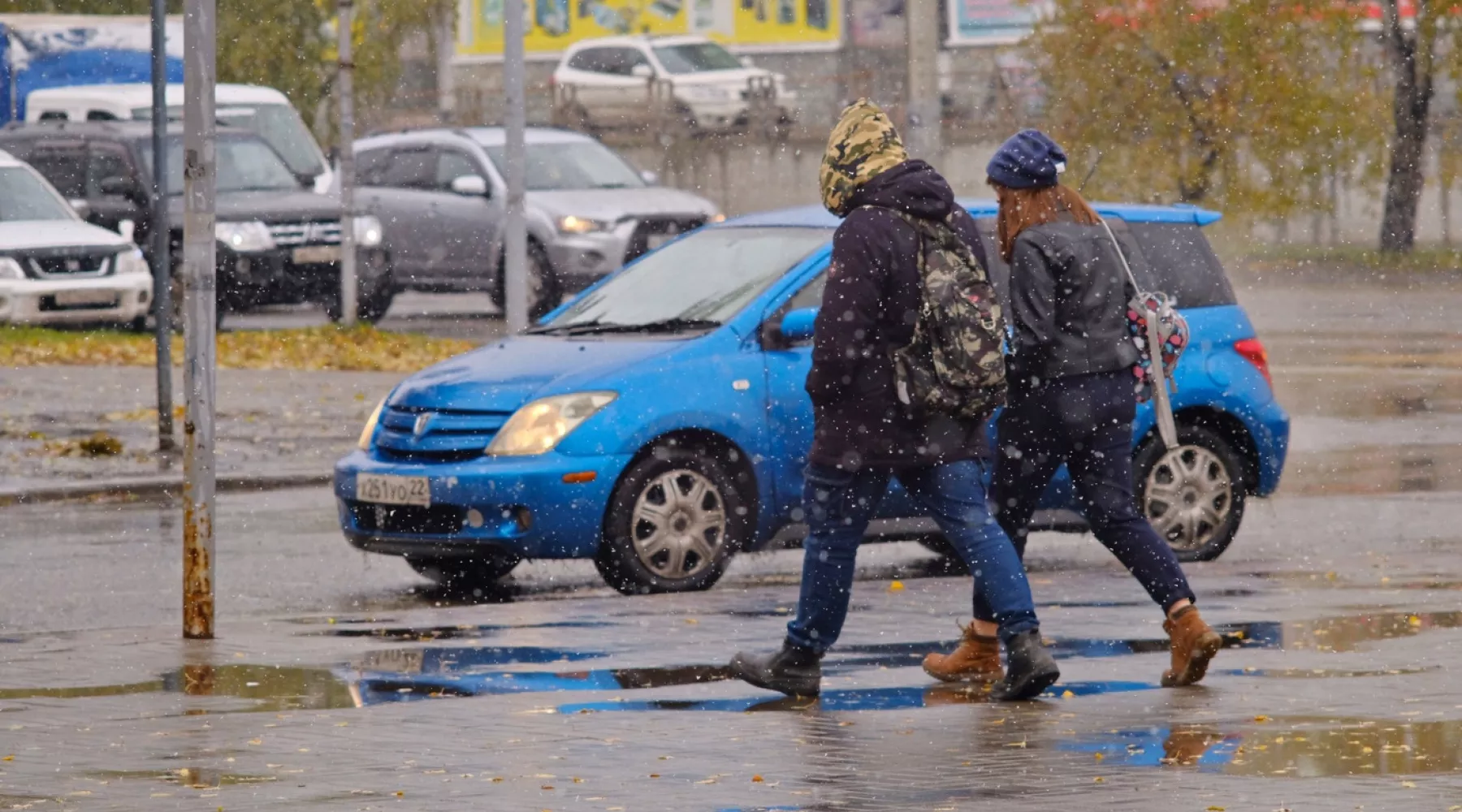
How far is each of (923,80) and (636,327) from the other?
12222 mm

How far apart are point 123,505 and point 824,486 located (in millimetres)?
7278

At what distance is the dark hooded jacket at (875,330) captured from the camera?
832 cm

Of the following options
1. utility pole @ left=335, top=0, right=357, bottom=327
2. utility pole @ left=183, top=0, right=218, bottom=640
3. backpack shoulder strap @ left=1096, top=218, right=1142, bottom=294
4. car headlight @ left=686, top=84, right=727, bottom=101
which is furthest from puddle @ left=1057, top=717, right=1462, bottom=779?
car headlight @ left=686, top=84, right=727, bottom=101

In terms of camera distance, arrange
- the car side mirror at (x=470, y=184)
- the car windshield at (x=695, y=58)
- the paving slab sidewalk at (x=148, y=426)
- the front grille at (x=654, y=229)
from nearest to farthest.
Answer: the paving slab sidewalk at (x=148, y=426) → the front grille at (x=654, y=229) → the car side mirror at (x=470, y=184) → the car windshield at (x=695, y=58)

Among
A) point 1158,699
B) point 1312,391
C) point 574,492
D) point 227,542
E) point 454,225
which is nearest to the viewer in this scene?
point 1158,699

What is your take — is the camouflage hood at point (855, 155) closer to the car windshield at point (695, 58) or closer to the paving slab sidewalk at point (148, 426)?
the paving slab sidewalk at point (148, 426)

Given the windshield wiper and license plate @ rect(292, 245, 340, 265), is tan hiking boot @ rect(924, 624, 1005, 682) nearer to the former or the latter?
the windshield wiper

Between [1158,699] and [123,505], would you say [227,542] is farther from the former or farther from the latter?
[1158,699]

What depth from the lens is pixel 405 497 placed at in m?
11.3

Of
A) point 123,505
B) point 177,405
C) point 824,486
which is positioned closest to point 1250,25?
point 177,405

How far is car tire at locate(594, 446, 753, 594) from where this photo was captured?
37.1ft

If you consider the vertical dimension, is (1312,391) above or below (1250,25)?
below

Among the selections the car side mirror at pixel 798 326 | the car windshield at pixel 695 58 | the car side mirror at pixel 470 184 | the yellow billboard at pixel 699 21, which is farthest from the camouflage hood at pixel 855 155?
the yellow billboard at pixel 699 21

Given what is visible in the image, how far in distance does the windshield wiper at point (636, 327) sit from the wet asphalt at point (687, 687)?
106 centimetres
